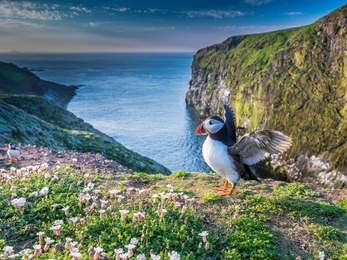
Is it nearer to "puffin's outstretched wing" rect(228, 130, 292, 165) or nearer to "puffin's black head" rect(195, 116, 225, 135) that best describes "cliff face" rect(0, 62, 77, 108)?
"puffin's black head" rect(195, 116, 225, 135)

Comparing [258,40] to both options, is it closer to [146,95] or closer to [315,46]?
[315,46]

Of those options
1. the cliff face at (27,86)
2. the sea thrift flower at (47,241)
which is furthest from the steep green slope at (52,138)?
the cliff face at (27,86)

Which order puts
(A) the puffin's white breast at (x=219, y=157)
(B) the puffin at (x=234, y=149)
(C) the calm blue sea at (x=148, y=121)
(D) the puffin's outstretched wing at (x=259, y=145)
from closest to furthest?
(D) the puffin's outstretched wing at (x=259, y=145) < (B) the puffin at (x=234, y=149) < (A) the puffin's white breast at (x=219, y=157) < (C) the calm blue sea at (x=148, y=121)

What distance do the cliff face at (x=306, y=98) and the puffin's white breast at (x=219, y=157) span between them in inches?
1796

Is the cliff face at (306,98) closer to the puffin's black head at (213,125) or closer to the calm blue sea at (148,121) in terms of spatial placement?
the calm blue sea at (148,121)

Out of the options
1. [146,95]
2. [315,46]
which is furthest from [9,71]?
[315,46]

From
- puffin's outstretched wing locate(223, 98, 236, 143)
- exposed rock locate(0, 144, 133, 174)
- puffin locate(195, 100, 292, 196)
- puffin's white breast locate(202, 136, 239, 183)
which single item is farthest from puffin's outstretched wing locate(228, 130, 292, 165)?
exposed rock locate(0, 144, 133, 174)

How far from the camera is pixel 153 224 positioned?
570 cm

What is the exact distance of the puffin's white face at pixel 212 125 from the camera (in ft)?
24.9

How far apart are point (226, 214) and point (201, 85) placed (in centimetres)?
11166

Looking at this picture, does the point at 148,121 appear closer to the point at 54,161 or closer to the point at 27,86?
the point at 27,86

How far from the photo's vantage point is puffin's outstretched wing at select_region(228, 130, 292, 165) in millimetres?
6730

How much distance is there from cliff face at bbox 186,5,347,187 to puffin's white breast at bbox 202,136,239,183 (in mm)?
45607

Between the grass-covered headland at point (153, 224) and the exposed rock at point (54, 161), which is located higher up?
the grass-covered headland at point (153, 224)
